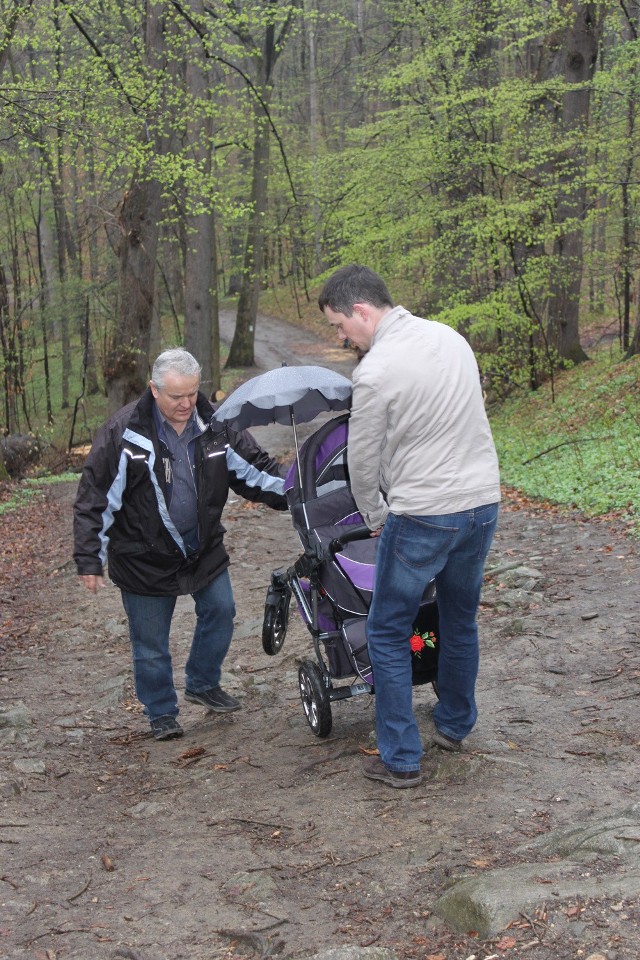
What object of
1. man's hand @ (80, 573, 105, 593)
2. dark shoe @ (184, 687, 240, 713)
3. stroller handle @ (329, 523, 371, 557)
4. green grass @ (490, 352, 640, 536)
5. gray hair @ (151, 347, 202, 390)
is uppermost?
gray hair @ (151, 347, 202, 390)

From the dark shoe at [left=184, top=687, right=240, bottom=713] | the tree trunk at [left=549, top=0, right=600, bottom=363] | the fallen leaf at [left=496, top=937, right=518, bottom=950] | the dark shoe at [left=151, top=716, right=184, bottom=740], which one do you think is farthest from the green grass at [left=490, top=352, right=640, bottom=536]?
the fallen leaf at [left=496, top=937, right=518, bottom=950]

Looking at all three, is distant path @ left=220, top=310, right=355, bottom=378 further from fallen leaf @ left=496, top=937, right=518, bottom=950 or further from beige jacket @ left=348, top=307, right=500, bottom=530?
fallen leaf @ left=496, top=937, right=518, bottom=950

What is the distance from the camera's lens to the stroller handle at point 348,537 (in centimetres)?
435

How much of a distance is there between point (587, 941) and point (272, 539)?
25.9 ft

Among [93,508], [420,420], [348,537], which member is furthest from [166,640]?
[420,420]

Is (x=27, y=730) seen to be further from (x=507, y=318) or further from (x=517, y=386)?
(x=517, y=386)

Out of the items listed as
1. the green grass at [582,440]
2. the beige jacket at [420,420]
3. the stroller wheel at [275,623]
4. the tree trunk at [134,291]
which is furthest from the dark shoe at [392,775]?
the tree trunk at [134,291]

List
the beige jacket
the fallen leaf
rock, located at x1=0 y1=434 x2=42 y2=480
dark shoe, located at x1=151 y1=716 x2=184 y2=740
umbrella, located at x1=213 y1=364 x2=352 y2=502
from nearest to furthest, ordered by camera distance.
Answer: the fallen leaf, the beige jacket, umbrella, located at x1=213 y1=364 x2=352 y2=502, dark shoe, located at x1=151 y1=716 x2=184 y2=740, rock, located at x1=0 y1=434 x2=42 y2=480

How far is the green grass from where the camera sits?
9.76 metres

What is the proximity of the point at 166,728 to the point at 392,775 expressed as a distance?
175cm

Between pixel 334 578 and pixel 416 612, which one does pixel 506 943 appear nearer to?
pixel 416 612

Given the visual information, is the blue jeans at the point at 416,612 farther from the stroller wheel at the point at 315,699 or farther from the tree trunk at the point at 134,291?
the tree trunk at the point at 134,291

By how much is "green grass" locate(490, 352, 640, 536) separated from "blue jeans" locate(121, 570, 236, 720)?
13.6 ft

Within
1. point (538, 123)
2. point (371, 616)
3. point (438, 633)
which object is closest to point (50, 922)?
point (371, 616)
